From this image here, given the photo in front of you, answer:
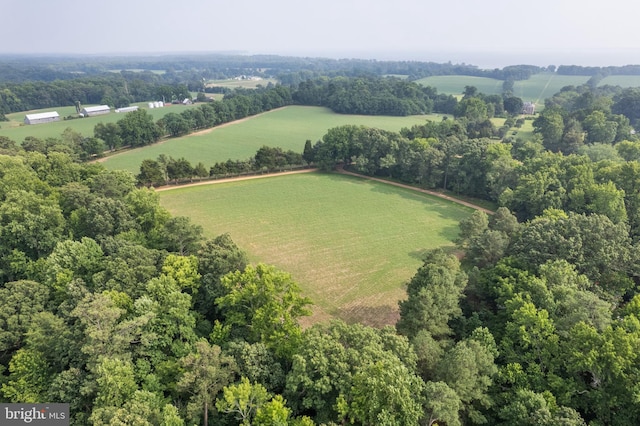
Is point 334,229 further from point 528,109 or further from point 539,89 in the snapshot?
point 539,89

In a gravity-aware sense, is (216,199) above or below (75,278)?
below

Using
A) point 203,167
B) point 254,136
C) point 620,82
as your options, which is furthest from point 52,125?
point 620,82

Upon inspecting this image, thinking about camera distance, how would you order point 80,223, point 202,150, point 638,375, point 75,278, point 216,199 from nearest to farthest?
point 638,375 < point 75,278 < point 80,223 < point 216,199 < point 202,150

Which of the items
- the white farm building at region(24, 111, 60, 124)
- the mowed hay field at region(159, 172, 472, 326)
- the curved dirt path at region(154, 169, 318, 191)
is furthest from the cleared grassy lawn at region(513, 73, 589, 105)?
the white farm building at region(24, 111, 60, 124)

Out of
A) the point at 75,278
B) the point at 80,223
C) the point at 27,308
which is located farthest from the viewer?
the point at 80,223

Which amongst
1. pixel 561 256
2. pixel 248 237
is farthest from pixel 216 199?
pixel 561 256

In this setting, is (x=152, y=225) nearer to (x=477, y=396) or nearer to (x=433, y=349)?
(x=433, y=349)

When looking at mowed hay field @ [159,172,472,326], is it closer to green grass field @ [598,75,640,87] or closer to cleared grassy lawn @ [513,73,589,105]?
cleared grassy lawn @ [513,73,589,105]
